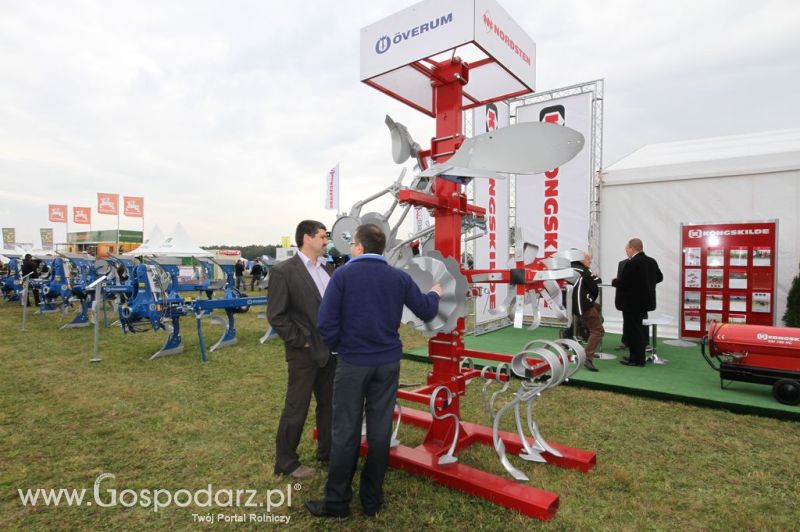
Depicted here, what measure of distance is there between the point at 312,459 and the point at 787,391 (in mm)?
4376

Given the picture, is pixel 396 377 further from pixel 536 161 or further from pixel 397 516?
pixel 536 161

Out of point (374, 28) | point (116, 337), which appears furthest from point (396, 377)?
point (116, 337)

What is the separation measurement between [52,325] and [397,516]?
10605 mm

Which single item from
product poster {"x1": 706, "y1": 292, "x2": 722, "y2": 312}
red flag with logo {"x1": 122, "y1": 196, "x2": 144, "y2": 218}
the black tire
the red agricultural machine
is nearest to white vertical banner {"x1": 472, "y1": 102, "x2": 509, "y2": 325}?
product poster {"x1": 706, "y1": 292, "x2": 722, "y2": 312}

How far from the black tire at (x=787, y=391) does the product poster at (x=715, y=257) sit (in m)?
3.45

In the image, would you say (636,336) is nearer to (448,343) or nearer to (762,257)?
(762,257)

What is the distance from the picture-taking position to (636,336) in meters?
5.70

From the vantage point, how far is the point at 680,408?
422 cm

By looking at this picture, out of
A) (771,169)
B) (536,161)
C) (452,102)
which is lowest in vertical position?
(536,161)

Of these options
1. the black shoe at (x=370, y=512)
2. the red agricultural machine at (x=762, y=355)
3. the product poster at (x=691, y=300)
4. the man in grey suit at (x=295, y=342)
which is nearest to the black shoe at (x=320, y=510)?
the black shoe at (x=370, y=512)

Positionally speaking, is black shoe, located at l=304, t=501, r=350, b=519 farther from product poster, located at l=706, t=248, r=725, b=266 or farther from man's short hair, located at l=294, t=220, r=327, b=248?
product poster, located at l=706, t=248, r=725, b=266

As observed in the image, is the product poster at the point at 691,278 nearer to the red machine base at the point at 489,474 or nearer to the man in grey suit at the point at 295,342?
the red machine base at the point at 489,474

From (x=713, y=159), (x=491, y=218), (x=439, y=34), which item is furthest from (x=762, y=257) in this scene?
(x=439, y=34)

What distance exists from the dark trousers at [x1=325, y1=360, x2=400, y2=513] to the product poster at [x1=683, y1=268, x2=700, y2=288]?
22.4ft
